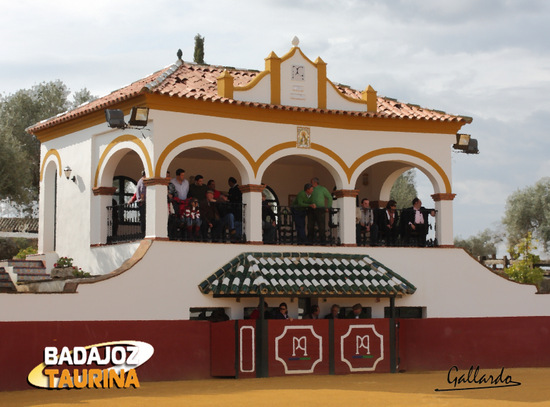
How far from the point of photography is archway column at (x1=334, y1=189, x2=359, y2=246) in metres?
24.4

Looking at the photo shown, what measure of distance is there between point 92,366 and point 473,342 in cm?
916

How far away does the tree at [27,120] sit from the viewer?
39.0 meters

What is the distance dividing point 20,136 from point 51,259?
19.1 m

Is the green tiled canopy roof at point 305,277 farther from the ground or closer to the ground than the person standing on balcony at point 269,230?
closer to the ground

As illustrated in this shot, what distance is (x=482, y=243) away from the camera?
→ 7375 cm

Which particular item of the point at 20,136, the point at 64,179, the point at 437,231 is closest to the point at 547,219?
the point at 20,136

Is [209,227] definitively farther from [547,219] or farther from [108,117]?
[547,219]

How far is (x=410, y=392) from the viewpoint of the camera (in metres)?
19.3

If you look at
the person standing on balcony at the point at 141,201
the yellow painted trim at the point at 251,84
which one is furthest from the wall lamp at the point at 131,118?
the yellow painted trim at the point at 251,84

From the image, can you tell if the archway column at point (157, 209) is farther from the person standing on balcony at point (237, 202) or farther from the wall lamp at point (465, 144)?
the wall lamp at point (465, 144)

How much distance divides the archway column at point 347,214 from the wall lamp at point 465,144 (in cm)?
299

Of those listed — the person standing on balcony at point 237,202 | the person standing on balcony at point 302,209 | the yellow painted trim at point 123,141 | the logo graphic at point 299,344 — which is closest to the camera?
the logo graphic at point 299,344

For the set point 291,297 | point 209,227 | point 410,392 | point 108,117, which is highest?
point 108,117
